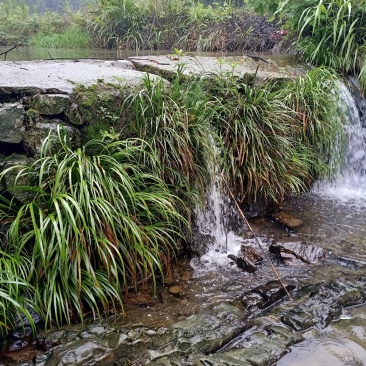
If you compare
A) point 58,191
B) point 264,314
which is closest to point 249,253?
point 264,314

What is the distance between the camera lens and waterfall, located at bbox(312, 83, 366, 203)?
17.3 feet

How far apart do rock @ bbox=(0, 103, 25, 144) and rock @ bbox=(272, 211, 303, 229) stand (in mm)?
2656

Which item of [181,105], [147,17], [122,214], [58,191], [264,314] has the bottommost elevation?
[264,314]

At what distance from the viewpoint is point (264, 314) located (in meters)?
2.75

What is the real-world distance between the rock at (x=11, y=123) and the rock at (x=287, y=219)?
8.72 ft

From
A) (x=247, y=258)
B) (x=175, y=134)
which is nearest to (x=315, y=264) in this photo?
(x=247, y=258)

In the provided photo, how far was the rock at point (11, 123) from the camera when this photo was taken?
9.78ft

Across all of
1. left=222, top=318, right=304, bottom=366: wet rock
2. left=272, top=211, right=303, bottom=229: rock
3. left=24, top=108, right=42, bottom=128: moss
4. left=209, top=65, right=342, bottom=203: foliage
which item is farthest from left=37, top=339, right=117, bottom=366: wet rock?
left=272, top=211, right=303, bottom=229: rock

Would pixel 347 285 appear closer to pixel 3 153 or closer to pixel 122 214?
pixel 122 214

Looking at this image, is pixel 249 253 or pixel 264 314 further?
pixel 249 253

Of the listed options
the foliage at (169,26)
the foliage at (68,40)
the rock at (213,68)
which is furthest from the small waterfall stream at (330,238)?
the foliage at (68,40)

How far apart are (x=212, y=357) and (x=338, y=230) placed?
2.35 meters

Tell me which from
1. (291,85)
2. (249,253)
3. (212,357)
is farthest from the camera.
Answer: (291,85)

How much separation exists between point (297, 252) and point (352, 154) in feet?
7.89
